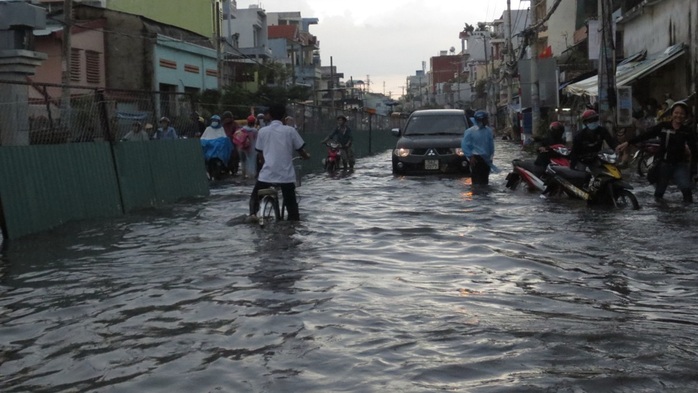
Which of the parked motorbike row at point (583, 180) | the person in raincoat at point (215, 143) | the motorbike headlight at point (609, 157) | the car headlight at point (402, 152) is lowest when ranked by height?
the parked motorbike row at point (583, 180)

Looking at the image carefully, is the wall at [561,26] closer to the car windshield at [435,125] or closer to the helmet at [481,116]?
the car windshield at [435,125]

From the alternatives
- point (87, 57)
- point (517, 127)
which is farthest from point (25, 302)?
point (517, 127)

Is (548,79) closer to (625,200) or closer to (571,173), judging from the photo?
(571,173)

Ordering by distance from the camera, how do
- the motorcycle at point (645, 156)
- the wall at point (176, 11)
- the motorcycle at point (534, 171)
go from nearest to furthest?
the motorcycle at point (534, 171)
the motorcycle at point (645, 156)
the wall at point (176, 11)

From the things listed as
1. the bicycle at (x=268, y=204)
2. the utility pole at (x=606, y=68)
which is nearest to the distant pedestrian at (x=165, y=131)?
the bicycle at (x=268, y=204)

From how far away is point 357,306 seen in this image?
747 cm

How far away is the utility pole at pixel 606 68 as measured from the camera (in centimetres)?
2602

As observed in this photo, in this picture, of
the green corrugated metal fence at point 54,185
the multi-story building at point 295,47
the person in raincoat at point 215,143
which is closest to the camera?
the green corrugated metal fence at point 54,185

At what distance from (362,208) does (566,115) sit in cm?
2777

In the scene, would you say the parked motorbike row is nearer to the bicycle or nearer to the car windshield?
the bicycle

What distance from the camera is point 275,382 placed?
5.31 metres

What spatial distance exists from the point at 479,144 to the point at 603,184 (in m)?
4.49

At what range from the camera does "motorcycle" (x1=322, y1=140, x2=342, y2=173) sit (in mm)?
27500

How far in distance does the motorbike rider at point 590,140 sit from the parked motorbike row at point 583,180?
0.18 m
